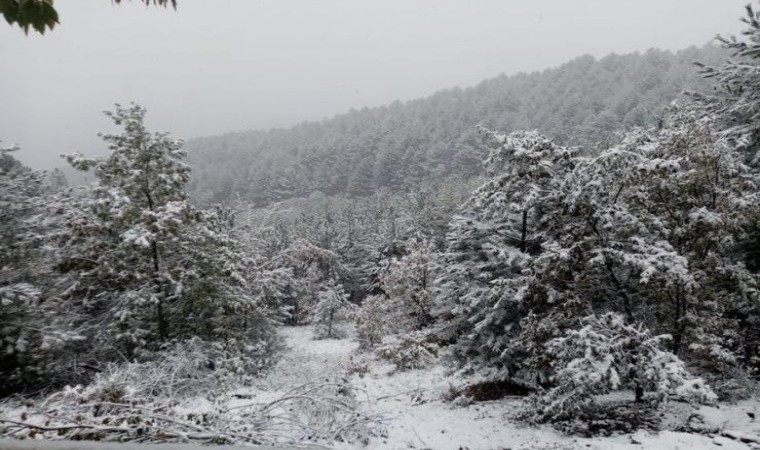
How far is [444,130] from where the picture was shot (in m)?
140

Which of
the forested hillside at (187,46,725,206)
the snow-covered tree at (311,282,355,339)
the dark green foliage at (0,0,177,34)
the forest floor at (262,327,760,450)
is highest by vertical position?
the forested hillside at (187,46,725,206)

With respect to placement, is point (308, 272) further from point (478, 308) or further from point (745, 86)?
point (745, 86)

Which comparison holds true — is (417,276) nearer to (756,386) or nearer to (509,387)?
(509,387)

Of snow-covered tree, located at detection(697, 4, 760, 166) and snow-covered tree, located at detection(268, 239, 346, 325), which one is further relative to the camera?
snow-covered tree, located at detection(268, 239, 346, 325)

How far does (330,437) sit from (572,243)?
6564 millimetres

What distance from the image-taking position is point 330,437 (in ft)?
16.0

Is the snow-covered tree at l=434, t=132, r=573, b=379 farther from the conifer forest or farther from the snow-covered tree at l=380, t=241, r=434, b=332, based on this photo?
the snow-covered tree at l=380, t=241, r=434, b=332

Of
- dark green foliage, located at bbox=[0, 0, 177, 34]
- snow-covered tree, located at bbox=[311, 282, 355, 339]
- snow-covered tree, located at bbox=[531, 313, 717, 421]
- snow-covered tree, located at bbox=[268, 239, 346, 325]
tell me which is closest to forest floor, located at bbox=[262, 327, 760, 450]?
snow-covered tree, located at bbox=[531, 313, 717, 421]

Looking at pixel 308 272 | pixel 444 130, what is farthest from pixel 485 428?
pixel 444 130

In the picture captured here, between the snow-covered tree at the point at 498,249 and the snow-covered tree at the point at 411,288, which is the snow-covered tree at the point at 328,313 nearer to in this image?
the snow-covered tree at the point at 411,288

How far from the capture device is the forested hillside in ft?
367

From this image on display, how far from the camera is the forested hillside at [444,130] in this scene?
4402 inches

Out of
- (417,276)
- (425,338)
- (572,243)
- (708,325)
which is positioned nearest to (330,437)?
(572,243)

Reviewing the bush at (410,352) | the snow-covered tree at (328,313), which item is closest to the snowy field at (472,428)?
the bush at (410,352)
